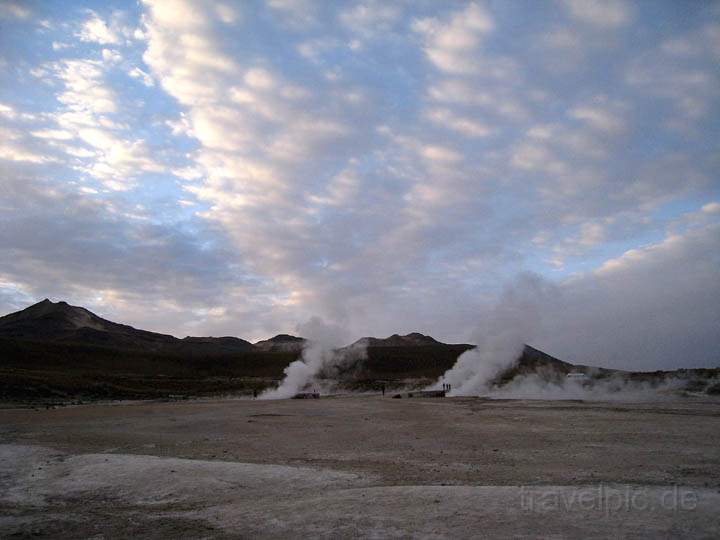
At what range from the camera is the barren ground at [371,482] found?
7355 millimetres

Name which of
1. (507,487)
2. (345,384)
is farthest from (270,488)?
(345,384)

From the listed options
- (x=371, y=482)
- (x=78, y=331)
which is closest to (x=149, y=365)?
(x=78, y=331)

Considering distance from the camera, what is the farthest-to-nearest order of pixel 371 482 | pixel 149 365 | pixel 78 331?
1. pixel 78 331
2. pixel 149 365
3. pixel 371 482

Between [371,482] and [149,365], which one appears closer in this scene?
[371,482]

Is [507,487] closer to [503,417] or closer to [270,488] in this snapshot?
[270,488]

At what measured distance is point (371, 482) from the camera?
1062 centimetres

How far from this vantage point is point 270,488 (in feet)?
33.5

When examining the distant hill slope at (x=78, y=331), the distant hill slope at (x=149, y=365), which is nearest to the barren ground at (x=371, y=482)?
the distant hill slope at (x=149, y=365)

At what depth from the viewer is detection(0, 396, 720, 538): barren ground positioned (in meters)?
7.36

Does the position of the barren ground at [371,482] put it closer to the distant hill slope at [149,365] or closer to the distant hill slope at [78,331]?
the distant hill slope at [149,365]

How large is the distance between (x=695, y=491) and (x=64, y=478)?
43.9 ft

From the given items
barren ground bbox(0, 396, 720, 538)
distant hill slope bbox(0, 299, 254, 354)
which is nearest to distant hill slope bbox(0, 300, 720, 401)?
distant hill slope bbox(0, 299, 254, 354)

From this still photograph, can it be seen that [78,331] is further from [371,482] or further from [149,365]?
[371,482]

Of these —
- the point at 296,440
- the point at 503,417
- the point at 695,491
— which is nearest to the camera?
the point at 695,491
